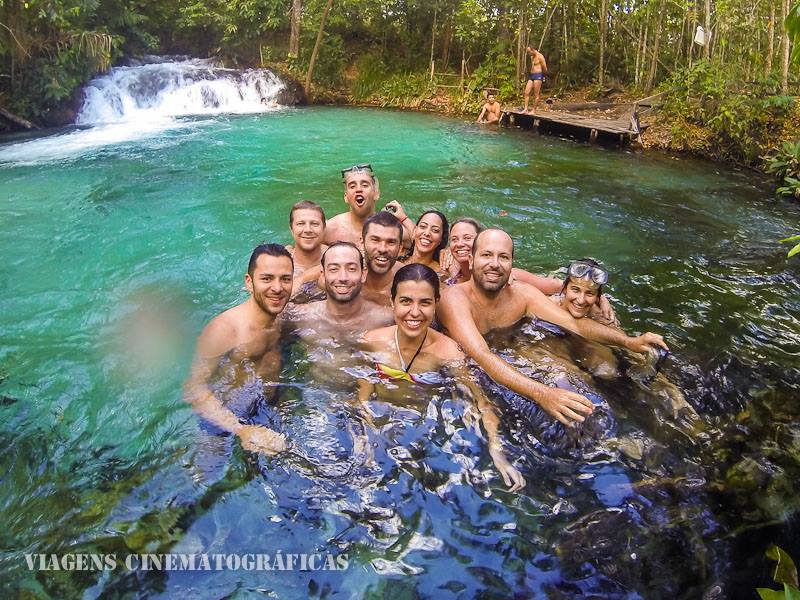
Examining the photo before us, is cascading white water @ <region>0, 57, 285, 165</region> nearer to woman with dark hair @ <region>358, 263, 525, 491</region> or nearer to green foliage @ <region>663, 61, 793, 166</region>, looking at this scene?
woman with dark hair @ <region>358, 263, 525, 491</region>

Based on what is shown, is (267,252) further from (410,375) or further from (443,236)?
(443,236)

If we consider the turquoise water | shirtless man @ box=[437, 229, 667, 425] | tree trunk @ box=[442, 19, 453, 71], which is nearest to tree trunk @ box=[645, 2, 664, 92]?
tree trunk @ box=[442, 19, 453, 71]

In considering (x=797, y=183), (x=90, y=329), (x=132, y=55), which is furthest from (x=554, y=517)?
(x=132, y=55)

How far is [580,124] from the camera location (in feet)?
48.8

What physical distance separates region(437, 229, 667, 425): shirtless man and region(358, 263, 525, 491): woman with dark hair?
0.18 meters

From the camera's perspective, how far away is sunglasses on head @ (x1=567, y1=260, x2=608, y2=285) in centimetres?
427

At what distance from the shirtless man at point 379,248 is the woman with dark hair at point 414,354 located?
2.63 feet

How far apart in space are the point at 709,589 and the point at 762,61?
15473mm

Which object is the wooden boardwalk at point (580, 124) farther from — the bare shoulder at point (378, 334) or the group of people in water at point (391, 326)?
the bare shoulder at point (378, 334)

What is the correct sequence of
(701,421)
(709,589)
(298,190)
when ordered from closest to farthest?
(709,589) < (701,421) < (298,190)

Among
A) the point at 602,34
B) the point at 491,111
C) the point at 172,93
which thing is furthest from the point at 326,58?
the point at 602,34

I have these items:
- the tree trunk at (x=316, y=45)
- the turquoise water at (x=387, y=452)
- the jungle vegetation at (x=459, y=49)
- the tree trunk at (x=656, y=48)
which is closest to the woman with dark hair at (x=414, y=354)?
the turquoise water at (x=387, y=452)

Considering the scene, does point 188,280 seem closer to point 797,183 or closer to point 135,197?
point 135,197

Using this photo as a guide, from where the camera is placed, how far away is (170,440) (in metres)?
3.72
